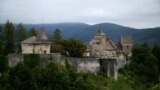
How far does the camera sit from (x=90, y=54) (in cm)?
7188

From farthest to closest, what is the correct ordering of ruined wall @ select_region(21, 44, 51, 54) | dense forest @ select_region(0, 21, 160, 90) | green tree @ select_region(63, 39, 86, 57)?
green tree @ select_region(63, 39, 86, 57), ruined wall @ select_region(21, 44, 51, 54), dense forest @ select_region(0, 21, 160, 90)

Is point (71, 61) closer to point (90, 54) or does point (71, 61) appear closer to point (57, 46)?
point (57, 46)

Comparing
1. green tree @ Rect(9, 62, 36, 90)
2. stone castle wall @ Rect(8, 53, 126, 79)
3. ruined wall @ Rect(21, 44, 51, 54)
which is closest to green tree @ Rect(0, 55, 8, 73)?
green tree @ Rect(9, 62, 36, 90)

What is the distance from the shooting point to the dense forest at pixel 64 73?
49.3 meters

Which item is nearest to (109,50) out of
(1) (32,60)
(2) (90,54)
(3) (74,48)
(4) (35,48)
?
Answer: (2) (90,54)

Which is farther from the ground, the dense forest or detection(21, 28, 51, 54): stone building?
detection(21, 28, 51, 54): stone building

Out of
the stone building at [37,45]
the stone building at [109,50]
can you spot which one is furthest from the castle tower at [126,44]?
the stone building at [37,45]

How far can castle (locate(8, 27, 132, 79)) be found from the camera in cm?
5390

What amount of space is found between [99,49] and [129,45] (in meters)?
8.09

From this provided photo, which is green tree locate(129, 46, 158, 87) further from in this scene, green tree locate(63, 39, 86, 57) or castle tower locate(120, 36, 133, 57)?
green tree locate(63, 39, 86, 57)

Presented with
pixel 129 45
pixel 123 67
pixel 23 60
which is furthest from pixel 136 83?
pixel 23 60

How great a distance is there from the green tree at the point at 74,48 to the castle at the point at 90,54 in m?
2.51

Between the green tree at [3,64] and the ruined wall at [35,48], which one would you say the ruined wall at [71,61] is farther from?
the ruined wall at [35,48]

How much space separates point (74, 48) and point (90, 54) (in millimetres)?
7051
